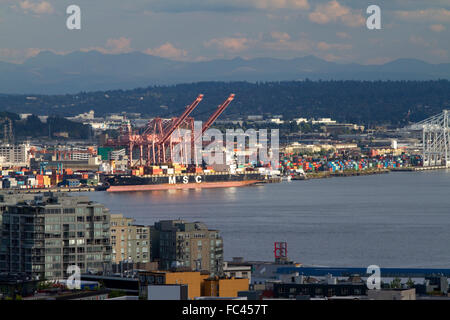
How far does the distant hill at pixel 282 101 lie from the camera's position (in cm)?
8356

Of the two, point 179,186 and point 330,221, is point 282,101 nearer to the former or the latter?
point 179,186

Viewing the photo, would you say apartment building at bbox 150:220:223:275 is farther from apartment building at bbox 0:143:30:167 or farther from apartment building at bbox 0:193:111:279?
apartment building at bbox 0:143:30:167

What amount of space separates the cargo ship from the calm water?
5361 millimetres

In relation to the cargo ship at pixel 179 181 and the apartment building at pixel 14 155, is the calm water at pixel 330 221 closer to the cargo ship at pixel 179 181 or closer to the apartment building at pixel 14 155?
the cargo ship at pixel 179 181

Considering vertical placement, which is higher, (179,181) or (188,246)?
(188,246)

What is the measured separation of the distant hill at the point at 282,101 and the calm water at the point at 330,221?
169 feet

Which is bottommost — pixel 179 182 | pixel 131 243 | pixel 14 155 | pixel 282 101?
pixel 179 182

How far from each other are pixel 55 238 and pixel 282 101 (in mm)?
83149

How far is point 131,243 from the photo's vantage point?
10.3m

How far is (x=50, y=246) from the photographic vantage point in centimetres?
848

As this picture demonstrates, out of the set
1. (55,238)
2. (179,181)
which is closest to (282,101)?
(179,181)

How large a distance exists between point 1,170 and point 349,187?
13909 millimetres

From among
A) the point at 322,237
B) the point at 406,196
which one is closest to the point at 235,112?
the point at 406,196

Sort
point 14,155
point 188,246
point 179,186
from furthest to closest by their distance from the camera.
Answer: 1. point 14,155
2. point 179,186
3. point 188,246
